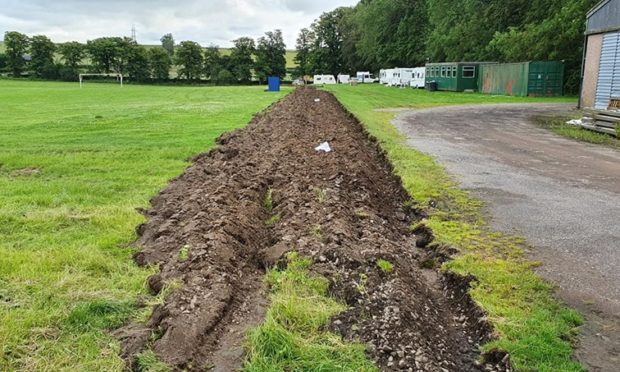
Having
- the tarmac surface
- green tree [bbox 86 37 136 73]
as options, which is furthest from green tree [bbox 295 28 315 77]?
the tarmac surface

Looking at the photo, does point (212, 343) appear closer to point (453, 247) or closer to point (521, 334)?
point (521, 334)

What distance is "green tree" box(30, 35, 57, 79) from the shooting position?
81000 millimetres

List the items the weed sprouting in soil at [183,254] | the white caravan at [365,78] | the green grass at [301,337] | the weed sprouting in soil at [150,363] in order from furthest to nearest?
the white caravan at [365,78] → the weed sprouting in soil at [183,254] → the green grass at [301,337] → the weed sprouting in soil at [150,363]

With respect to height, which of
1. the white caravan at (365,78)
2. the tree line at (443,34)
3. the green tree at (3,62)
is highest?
the tree line at (443,34)

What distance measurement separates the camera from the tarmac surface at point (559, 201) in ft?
14.3

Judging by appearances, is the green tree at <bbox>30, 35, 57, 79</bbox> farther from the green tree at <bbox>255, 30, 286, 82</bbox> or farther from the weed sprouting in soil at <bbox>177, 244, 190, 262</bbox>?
the weed sprouting in soil at <bbox>177, 244, 190, 262</bbox>

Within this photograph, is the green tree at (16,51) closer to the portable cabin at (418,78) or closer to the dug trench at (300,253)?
the portable cabin at (418,78)

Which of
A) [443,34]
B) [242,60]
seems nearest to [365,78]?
[242,60]

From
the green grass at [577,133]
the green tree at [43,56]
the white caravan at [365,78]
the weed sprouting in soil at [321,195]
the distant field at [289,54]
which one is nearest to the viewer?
the weed sprouting in soil at [321,195]

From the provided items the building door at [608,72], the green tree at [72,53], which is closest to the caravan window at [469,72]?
the building door at [608,72]

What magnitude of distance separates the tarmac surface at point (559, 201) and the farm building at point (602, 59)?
626 cm

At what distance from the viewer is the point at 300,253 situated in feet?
17.2

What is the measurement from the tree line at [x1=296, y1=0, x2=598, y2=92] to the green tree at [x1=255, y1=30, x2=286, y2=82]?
4582 mm

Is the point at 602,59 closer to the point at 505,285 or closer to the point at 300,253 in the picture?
the point at 505,285
